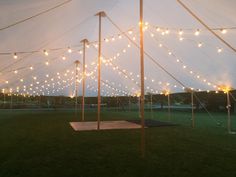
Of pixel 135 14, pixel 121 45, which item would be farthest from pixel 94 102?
pixel 135 14

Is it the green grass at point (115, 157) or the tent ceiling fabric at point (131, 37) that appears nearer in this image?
the green grass at point (115, 157)

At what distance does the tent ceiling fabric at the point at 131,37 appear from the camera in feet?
19.6

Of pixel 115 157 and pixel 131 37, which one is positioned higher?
pixel 131 37

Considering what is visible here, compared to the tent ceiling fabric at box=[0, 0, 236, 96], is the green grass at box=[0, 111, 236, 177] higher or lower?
lower

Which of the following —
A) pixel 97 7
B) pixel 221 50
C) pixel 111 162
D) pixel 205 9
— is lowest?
pixel 111 162

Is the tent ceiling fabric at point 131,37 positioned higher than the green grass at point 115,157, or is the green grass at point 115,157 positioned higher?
the tent ceiling fabric at point 131,37

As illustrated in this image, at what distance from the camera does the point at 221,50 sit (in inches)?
316

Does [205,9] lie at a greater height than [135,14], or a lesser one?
lesser

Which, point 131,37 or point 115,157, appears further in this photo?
point 131,37

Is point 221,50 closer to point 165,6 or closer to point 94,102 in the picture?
point 165,6

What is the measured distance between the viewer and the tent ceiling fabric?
19.6ft

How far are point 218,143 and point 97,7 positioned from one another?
198 inches

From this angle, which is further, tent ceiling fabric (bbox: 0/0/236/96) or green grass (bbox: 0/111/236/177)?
tent ceiling fabric (bbox: 0/0/236/96)

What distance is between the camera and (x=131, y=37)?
929cm
